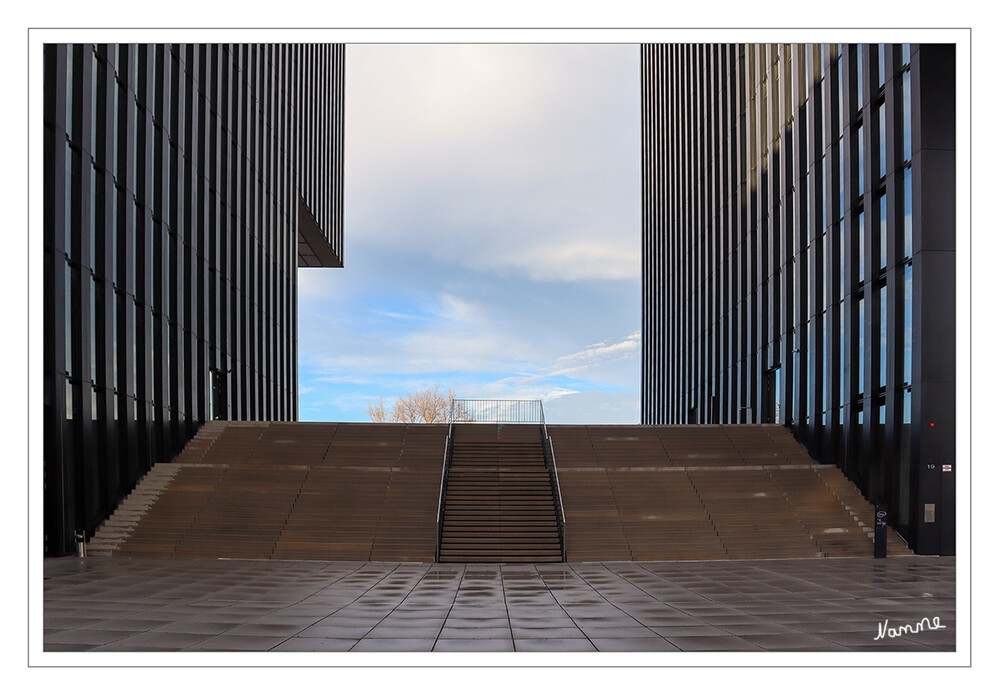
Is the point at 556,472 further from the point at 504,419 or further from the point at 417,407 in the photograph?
the point at 417,407

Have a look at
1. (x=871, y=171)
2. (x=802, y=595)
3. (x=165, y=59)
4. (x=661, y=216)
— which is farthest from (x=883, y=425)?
(x=661, y=216)

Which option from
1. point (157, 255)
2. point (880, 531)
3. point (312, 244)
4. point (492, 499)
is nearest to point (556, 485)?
point (492, 499)

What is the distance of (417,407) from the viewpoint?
95750mm

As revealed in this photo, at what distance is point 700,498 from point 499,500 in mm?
5647

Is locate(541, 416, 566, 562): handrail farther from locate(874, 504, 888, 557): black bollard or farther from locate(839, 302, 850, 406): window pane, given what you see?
locate(839, 302, 850, 406): window pane

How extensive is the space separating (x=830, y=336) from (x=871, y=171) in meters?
5.59

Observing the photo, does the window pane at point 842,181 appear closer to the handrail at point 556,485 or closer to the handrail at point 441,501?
the handrail at point 556,485

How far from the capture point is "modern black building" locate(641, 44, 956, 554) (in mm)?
22578

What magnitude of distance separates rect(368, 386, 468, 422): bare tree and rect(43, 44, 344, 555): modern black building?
38.8 meters

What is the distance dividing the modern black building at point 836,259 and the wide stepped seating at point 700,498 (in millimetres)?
1225

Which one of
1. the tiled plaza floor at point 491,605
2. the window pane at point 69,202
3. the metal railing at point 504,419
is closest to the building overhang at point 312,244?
the metal railing at point 504,419

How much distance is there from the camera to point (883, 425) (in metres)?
25.3

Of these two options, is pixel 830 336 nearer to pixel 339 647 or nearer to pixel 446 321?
pixel 339 647

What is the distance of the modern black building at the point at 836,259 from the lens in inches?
889
